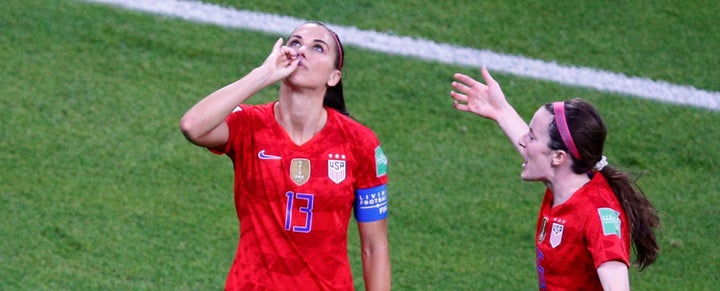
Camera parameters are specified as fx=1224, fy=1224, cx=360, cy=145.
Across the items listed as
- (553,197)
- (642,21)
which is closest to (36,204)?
(553,197)

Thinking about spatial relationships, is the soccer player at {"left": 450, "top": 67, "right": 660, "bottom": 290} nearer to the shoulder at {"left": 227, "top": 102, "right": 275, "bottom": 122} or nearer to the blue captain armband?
the blue captain armband

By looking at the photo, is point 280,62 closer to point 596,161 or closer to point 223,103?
point 223,103

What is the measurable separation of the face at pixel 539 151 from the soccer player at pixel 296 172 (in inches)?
25.4

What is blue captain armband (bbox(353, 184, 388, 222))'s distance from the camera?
516 centimetres

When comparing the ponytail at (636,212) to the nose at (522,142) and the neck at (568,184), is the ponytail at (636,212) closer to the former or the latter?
the neck at (568,184)

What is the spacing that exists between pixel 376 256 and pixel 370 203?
23cm

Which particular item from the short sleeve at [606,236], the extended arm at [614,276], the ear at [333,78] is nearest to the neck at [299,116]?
the ear at [333,78]

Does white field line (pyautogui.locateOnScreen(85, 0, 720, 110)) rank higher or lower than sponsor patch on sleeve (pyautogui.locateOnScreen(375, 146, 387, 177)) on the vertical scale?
higher

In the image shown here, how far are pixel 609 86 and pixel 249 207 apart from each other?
4.85m

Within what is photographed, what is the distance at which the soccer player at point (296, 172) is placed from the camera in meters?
5.00

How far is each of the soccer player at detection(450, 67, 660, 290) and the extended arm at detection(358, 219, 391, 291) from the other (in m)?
0.66

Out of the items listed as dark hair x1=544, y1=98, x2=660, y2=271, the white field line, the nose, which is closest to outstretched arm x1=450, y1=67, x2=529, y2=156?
the nose

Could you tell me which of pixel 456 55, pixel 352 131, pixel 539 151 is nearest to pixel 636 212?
pixel 539 151

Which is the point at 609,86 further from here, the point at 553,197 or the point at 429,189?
the point at 553,197
